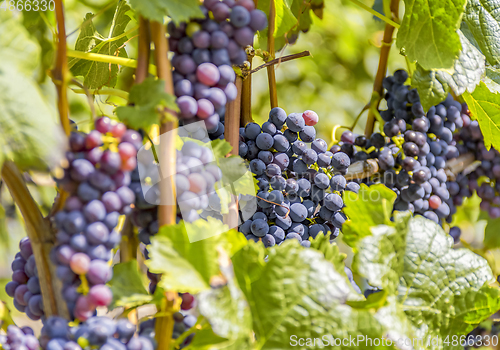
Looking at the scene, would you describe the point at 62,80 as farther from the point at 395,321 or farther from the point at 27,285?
the point at 395,321

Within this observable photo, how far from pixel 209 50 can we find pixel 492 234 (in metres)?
1.07

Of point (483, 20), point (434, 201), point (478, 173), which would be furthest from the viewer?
point (478, 173)

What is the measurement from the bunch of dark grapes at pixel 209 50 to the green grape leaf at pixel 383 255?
A: 0.23 m

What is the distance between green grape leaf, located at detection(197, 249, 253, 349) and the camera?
38cm

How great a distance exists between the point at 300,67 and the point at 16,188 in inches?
68.8

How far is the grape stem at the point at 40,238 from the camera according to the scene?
1.33ft

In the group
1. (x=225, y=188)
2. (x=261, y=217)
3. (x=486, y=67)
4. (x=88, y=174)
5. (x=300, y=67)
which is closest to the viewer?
(x=88, y=174)

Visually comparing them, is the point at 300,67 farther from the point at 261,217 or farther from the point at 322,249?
the point at 322,249

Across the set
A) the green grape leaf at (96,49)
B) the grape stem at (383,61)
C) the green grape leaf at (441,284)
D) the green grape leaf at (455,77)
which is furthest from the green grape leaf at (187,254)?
the grape stem at (383,61)

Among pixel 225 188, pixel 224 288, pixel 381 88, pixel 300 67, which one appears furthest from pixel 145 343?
pixel 300 67

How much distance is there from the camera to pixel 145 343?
40cm

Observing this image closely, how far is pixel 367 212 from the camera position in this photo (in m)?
0.52

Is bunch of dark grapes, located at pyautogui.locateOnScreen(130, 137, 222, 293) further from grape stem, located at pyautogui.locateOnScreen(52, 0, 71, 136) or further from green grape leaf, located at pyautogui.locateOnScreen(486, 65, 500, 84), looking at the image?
green grape leaf, located at pyautogui.locateOnScreen(486, 65, 500, 84)

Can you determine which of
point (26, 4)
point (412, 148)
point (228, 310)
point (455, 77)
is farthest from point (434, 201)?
point (26, 4)
